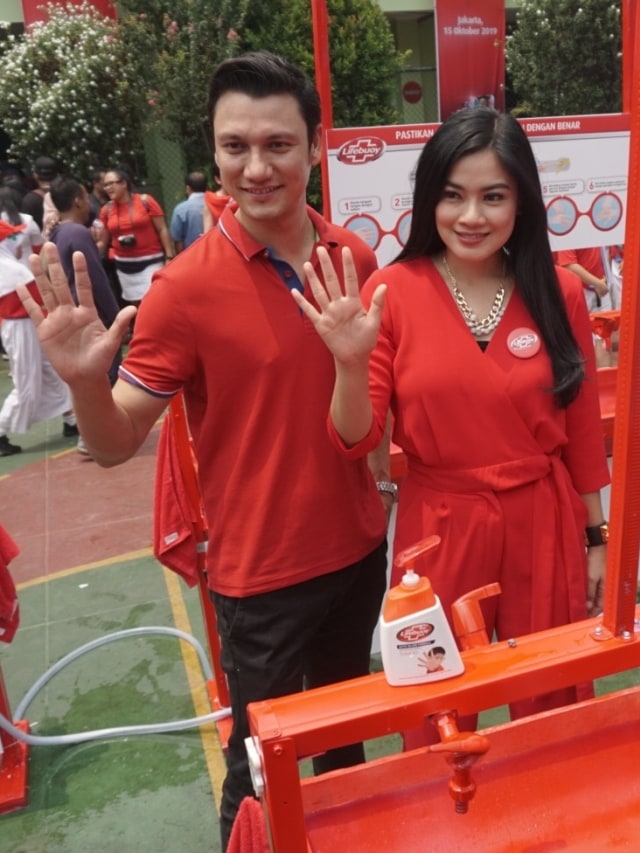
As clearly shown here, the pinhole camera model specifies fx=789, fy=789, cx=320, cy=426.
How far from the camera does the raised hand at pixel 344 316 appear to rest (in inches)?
53.4

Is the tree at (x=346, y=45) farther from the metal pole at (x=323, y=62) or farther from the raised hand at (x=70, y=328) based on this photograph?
the raised hand at (x=70, y=328)

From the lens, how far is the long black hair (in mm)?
1613

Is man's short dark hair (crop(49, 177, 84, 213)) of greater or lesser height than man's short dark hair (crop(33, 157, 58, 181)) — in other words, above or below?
below

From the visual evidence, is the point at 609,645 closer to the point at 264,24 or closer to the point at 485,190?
the point at 485,190

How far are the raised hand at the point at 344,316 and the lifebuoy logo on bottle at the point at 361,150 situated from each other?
2.17m

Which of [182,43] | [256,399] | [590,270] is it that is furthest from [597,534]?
[182,43]

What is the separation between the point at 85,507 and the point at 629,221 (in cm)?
436

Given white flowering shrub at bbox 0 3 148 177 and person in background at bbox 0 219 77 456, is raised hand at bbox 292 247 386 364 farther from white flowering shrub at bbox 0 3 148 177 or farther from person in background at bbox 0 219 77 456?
white flowering shrub at bbox 0 3 148 177

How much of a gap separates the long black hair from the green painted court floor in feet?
5.00

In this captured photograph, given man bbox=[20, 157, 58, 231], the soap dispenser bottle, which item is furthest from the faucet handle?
man bbox=[20, 157, 58, 231]

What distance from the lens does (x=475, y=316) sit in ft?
5.55

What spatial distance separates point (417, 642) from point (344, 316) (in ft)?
1.88

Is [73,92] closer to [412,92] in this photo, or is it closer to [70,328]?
[412,92]

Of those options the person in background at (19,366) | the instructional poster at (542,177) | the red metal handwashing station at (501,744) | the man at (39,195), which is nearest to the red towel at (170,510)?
the red metal handwashing station at (501,744)
